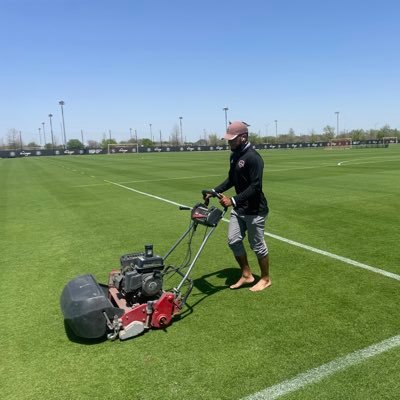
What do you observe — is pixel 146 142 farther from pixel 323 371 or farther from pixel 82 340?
pixel 323 371

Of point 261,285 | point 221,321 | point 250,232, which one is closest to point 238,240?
point 250,232

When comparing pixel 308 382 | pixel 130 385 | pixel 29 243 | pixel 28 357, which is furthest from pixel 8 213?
pixel 308 382

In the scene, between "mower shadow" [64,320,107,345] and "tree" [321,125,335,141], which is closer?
"mower shadow" [64,320,107,345]

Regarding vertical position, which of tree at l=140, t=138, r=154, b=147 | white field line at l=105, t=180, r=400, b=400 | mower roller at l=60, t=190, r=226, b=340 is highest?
tree at l=140, t=138, r=154, b=147

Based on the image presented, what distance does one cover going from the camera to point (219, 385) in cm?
337

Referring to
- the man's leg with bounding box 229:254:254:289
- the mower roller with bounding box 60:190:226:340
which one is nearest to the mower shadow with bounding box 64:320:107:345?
the mower roller with bounding box 60:190:226:340

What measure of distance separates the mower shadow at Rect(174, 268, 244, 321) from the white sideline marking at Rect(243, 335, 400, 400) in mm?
1616

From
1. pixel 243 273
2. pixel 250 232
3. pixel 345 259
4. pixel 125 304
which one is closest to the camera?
pixel 125 304

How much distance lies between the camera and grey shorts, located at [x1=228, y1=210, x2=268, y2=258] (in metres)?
5.26

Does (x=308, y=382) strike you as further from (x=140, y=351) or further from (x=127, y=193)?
(x=127, y=193)

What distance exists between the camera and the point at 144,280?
438 centimetres

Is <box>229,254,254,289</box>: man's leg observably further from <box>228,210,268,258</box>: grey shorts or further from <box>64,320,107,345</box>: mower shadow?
<box>64,320,107,345</box>: mower shadow

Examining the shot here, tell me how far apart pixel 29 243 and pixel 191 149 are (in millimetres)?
97532

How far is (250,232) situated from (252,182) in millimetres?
696
